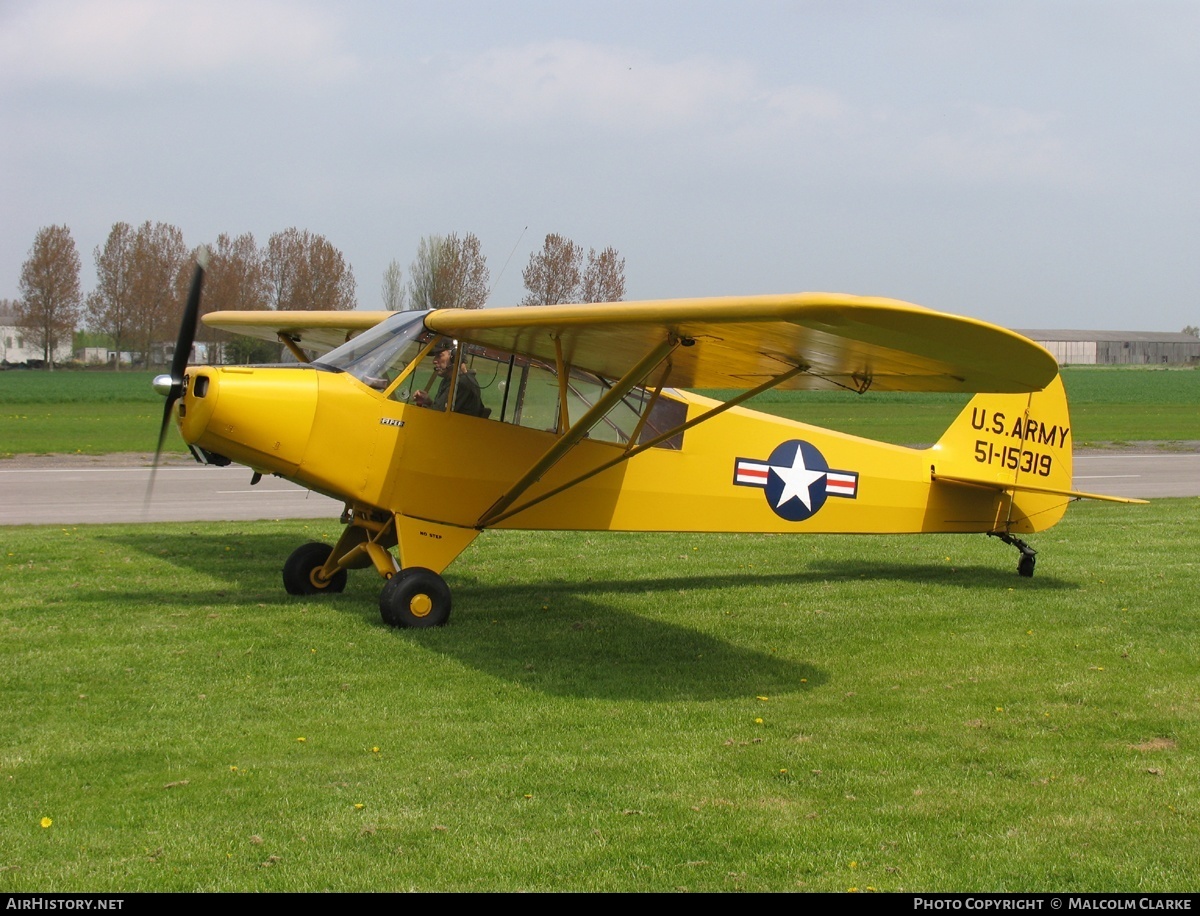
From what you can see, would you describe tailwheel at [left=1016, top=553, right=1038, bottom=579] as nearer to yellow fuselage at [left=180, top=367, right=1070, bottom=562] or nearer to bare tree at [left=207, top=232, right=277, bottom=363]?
yellow fuselage at [left=180, top=367, right=1070, bottom=562]

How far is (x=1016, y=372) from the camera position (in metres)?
7.34

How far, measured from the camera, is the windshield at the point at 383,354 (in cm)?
934

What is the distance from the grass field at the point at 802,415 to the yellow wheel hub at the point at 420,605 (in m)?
18.0

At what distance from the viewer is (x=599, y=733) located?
6574mm

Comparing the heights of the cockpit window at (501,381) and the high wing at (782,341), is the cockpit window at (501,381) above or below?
below

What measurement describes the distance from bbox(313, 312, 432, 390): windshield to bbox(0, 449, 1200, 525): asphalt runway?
6.78m

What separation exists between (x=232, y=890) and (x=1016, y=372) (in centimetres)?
539

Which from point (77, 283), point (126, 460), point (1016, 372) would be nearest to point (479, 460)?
point (1016, 372)

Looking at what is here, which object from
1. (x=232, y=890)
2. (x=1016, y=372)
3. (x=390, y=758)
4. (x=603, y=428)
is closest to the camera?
(x=232, y=890)

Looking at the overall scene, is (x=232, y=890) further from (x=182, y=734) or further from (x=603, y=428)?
(x=603, y=428)

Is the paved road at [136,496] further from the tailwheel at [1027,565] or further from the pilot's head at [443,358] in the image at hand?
the tailwheel at [1027,565]

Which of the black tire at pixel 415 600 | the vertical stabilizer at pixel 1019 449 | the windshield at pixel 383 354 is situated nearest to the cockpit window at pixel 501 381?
the windshield at pixel 383 354

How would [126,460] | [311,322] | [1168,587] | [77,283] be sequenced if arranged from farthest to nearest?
[77,283] < [126,460] < [311,322] < [1168,587]

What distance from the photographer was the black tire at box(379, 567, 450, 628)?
8.95m
